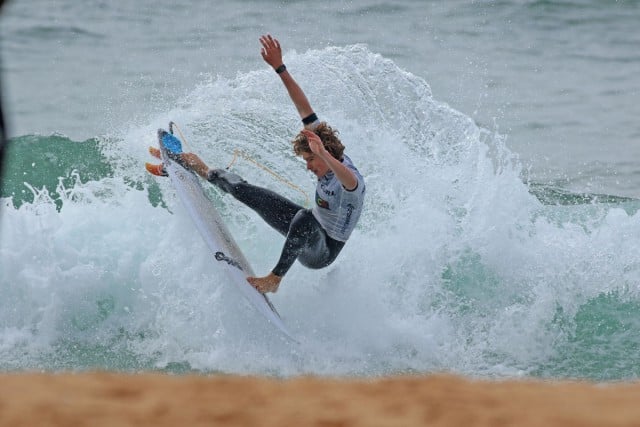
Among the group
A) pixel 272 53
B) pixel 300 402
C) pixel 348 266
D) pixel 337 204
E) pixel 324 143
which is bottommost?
pixel 300 402

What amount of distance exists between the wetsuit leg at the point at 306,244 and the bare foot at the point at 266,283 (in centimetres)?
6

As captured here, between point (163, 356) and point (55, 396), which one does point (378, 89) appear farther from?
point (55, 396)

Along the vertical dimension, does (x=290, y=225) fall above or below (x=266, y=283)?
above

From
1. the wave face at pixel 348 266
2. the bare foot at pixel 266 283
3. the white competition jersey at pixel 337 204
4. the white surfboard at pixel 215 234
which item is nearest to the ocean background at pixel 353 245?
the wave face at pixel 348 266

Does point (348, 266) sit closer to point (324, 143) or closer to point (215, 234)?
point (215, 234)

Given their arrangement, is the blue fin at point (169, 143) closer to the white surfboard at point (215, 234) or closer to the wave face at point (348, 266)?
the white surfboard at point (215, 234)

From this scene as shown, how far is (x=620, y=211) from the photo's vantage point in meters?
9.24

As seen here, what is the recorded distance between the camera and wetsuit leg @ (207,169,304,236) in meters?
6.94

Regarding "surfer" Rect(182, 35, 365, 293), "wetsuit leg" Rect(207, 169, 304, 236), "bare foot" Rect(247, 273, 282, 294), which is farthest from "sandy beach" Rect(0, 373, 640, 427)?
"wetsuit leg" Rect(207, 169, 304, 236)

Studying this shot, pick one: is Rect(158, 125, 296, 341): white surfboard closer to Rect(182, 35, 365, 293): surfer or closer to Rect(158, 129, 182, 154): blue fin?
Rect(158, 129, 182, 154): blue fin

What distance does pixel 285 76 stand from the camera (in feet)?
22.0

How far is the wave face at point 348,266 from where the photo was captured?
23.8 feet

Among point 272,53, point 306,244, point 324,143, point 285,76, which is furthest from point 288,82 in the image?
point 306,244

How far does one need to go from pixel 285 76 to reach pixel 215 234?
1.39m
